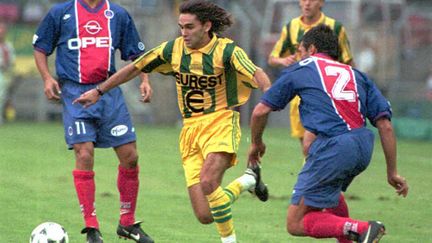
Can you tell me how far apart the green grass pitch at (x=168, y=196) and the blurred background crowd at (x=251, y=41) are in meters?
4.90

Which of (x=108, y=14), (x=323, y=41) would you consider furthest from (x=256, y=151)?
(x=108, y=14)

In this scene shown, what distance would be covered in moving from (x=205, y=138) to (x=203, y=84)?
1.34 feet

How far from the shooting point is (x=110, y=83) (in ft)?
29.1

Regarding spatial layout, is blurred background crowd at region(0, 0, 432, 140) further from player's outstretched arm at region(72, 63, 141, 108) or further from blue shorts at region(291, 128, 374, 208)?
blue shorts at region(291, 128, 374, 208)

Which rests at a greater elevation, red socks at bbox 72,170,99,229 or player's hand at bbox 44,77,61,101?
player's hand at bbox 44,77,61,101

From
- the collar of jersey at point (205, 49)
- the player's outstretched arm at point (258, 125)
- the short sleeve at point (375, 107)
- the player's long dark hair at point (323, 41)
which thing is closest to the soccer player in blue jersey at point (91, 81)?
the collar of jersey at point (205, 49)

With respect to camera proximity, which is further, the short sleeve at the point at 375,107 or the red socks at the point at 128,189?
the red socks at the point at 128,189

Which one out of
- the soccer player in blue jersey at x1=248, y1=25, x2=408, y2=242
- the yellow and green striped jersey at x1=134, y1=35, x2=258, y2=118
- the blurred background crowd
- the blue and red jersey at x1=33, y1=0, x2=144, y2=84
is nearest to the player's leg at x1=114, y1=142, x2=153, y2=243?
the blue and red jersey at x1=33, y1=0, x2=144, y2=84

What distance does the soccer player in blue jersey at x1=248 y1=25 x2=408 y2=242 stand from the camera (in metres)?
7.85

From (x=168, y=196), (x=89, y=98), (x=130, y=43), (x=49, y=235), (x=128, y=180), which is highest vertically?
(x=130, y=43)

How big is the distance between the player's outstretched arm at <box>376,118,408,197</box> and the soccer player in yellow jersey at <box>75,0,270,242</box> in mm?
1173

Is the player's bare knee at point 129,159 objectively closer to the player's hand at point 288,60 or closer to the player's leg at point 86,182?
the player's leg at point 86,182

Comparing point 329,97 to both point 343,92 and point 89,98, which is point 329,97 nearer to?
point 343,92

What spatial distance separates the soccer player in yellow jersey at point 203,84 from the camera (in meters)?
8.79
